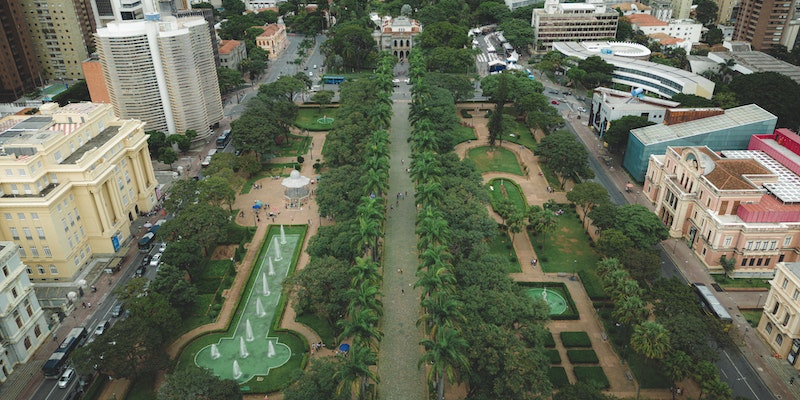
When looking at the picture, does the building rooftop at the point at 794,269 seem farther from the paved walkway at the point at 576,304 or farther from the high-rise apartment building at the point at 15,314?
the high-rise apartment building at the point at 15,314

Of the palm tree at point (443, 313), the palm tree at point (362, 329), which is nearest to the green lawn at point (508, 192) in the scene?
the palm tree at point (443, 313)

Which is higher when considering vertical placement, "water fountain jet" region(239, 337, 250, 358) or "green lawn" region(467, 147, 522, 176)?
"green lawn" region(467, 147, 522, 176)

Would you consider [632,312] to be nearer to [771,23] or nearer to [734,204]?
[734,204]

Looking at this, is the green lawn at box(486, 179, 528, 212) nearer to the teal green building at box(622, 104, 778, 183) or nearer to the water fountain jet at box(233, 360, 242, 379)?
the teal green building at box(622, 104, 778, 183)

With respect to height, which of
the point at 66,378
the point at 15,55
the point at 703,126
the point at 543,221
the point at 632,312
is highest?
the point at 15,55

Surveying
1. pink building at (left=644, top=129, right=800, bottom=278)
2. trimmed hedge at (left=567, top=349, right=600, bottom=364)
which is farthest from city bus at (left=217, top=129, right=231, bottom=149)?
pink building at (left=644, top=129, right=800, bottom=278)

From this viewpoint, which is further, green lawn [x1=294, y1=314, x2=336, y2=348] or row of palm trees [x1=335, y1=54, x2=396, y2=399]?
green lawn [x1=294, y1=314, x2=336, y2=348]

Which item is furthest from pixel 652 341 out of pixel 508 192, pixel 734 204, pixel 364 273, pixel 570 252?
pixel 508 192
